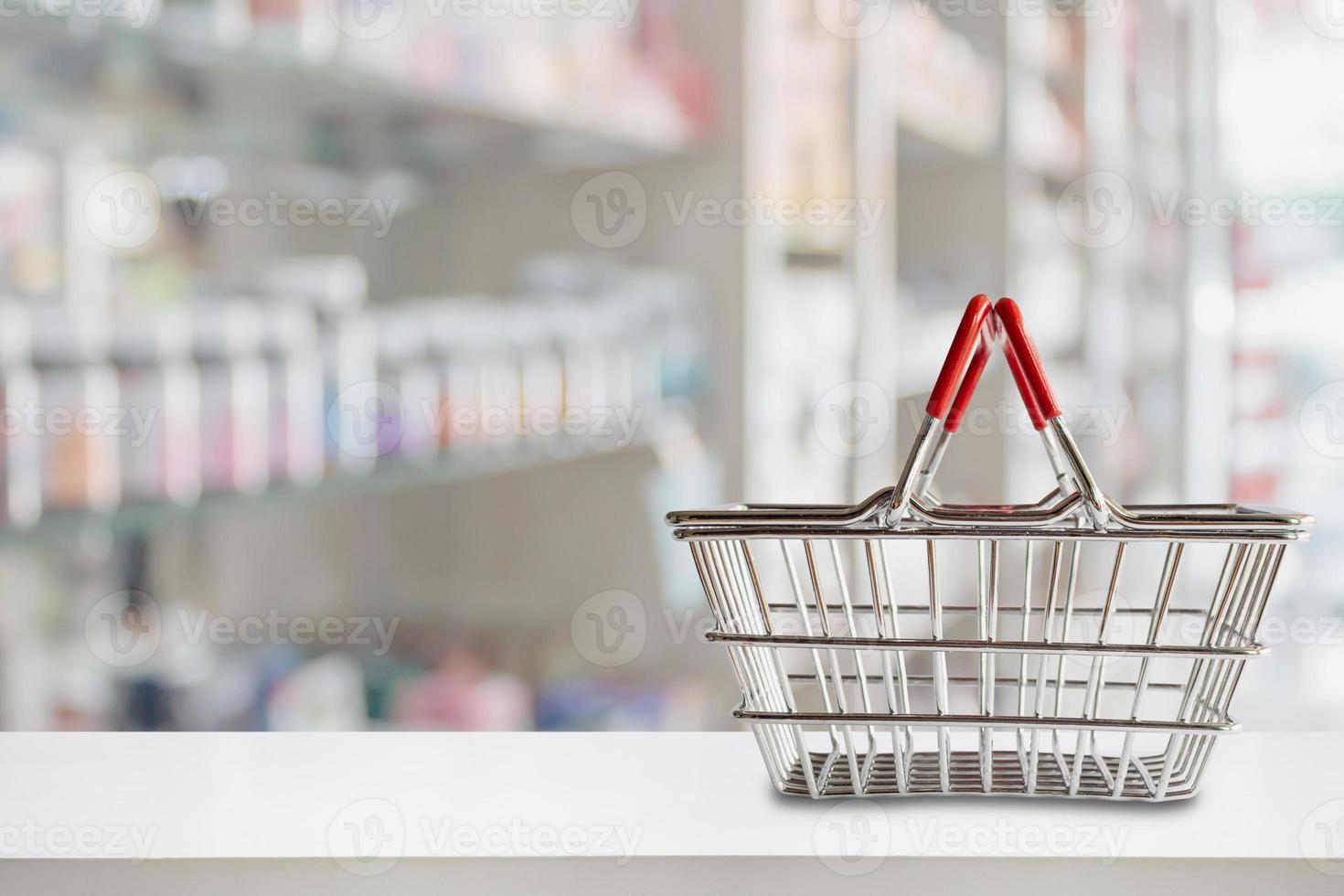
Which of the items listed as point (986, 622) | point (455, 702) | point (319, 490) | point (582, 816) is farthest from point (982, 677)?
point (455, 702)

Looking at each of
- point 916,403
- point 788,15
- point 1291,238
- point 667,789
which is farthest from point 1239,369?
point 667,789

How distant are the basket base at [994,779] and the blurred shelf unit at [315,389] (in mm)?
847

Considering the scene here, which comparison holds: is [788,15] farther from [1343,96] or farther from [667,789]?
[1343,96]

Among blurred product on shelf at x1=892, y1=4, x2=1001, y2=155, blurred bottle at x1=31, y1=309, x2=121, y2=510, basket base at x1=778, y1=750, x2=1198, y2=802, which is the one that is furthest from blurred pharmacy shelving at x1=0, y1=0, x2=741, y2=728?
basket base at x1=778, y1=750, x2=1198, y2=802

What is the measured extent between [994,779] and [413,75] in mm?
1099

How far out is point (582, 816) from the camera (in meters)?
0.37

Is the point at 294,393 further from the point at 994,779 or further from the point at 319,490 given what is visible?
the point at 994,779

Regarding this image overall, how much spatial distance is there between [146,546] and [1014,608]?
4.23ft

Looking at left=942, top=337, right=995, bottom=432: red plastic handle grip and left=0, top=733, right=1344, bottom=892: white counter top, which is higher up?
left=942, top=337, right=995, bottom=432: red plastic handle grip

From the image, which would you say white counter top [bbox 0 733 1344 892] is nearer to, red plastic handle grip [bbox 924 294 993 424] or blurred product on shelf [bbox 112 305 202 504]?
red plastic handle grip [bbox 924 294 993 424]

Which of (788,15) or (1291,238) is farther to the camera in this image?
(1291,238)

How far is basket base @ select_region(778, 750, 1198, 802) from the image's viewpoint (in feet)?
1.21

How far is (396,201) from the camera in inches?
69.5

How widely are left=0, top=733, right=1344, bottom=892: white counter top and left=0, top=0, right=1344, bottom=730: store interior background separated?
0.70m
